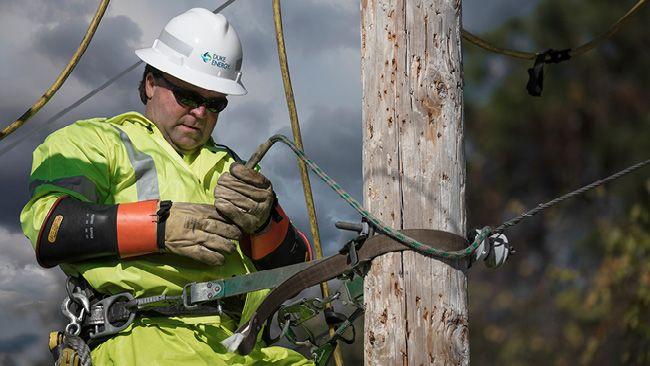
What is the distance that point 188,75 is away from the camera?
399cm

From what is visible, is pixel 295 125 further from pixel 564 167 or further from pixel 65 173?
pixel 564 167

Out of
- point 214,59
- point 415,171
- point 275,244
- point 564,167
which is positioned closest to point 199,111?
point 214,59

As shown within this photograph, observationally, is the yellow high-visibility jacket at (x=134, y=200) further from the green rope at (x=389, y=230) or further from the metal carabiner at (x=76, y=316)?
the green rope at (x=389, y=230)

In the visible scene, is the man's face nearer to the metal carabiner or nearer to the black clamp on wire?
the metal carabiner

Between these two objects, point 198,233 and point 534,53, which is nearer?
point 198,233

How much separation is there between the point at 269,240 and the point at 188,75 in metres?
0.69

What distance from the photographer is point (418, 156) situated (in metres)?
3.14

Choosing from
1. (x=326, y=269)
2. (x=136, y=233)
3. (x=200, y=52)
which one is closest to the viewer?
(x=326, y=269)

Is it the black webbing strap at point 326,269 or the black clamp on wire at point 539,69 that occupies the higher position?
the black clamp on wire at point 539,69

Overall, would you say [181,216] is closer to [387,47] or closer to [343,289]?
[343,289]

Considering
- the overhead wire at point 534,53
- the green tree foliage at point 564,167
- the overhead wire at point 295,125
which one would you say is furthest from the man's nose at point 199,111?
the green tree foliage at point 564,167

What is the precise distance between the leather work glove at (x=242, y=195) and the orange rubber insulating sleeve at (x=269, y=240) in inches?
6.9

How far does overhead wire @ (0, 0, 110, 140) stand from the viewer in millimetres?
4125

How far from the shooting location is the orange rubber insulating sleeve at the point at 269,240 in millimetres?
3922
